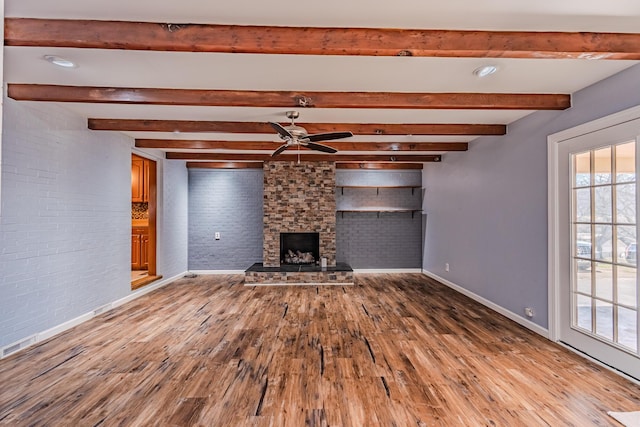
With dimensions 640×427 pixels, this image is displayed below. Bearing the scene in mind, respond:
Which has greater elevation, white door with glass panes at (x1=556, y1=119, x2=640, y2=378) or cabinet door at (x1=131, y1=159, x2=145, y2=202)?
cabinet door at (x1=131, y1=159, x2=145, y2=202)

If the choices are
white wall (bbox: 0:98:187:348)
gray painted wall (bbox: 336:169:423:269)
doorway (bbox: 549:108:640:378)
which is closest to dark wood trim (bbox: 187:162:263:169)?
gray painted wall (bbox: 336:169:423:269)

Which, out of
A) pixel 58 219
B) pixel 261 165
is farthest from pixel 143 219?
pixel 58 219

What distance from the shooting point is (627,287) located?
2740mm

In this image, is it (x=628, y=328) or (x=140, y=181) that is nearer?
(x=628, y=328)

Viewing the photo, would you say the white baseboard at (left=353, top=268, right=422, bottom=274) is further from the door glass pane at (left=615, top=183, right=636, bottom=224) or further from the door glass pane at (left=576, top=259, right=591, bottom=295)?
the door glass pane at (left=615, top=183, right=636, bottom=224)

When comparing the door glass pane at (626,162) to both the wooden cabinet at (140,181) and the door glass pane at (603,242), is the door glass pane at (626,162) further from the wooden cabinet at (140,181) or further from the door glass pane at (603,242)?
the wooden cabinet at (140,181)

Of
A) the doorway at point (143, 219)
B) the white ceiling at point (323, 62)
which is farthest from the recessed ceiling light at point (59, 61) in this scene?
the doorway at point (143, 219)

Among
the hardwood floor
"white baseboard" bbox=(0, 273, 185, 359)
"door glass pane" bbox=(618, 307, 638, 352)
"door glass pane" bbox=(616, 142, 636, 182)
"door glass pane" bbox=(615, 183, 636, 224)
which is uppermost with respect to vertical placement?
"door glass pane" bbox=(616, 142, 636, 182)

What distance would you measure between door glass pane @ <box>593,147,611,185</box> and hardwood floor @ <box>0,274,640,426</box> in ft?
5.26

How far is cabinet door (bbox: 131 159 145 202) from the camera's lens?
6.52 metres

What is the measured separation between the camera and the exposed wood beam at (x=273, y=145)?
528 centimetres

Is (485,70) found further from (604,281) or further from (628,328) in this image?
(628,328)

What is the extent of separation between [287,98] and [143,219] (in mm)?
5116

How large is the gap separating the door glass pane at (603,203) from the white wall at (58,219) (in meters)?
4.71
